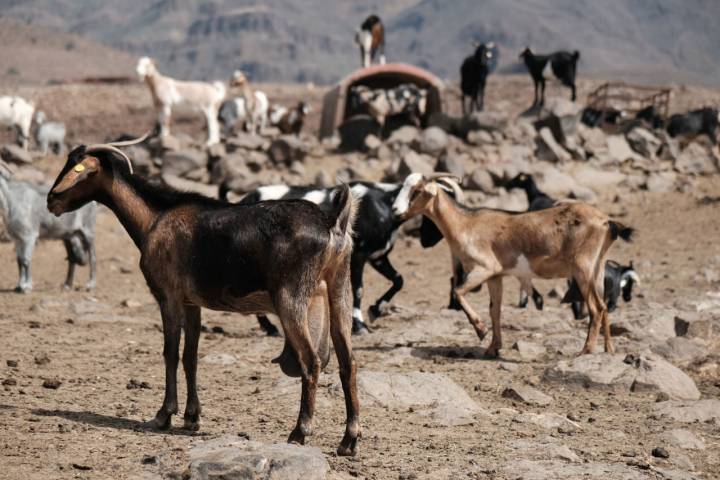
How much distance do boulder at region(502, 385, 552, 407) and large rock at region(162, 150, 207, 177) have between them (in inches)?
486

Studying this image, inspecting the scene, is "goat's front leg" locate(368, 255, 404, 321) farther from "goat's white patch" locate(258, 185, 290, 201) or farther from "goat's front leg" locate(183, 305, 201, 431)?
"goat's front leg" locate(183, 305, 201, 431)

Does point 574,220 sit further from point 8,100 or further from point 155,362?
point 8,100

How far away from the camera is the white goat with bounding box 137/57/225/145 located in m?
21.1

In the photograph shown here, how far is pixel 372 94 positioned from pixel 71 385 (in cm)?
1630

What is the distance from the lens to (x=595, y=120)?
27.5m

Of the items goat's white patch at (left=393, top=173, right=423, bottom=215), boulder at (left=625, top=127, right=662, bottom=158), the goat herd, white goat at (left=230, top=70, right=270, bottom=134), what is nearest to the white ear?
goat's white patch at (left=393, top=173, right=423, bottom=215)

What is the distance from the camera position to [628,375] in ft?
28.5

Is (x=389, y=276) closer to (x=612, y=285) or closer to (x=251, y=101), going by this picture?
(x=612, y=285)

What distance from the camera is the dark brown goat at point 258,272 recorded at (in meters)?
6.17

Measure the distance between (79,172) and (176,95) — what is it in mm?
14764

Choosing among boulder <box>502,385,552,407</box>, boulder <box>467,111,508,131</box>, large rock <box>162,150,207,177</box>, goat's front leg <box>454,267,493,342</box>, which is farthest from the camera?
boulder <box>467,111,508,131</box>

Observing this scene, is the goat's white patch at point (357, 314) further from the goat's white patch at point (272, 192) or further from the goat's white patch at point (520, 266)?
the goat's white patch at point (520, 266)

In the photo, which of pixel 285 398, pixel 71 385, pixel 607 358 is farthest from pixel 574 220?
pixel 71 385

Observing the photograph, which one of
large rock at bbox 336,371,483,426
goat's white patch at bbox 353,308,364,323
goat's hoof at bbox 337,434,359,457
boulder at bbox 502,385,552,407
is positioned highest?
goat's hoof at bbox 337,434,359,457
